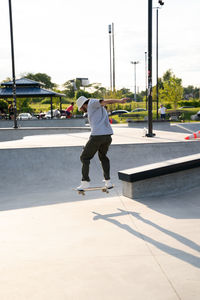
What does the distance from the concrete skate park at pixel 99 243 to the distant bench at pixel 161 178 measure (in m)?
0.03

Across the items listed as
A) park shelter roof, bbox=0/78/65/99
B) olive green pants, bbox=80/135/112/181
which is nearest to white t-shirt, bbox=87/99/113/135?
olive green pants, bbox=80/135/112/181

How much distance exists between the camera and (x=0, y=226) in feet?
13.9

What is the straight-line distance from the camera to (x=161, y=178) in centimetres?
564

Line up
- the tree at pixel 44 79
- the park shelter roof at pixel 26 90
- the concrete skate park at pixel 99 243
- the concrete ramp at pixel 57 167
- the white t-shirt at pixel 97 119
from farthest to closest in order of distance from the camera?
the tree at pixel 44 79 < the park shelter roof at pixel 26 90 < the concrete ramp at pixel 57 167 < the white t-shirt at pixel 97 119 < the concrete skate park at pixel 99 243

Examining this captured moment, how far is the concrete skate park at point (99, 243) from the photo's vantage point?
101 inches

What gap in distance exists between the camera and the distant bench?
5355 millimetres

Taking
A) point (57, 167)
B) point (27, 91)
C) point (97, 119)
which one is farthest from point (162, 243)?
point (27, 91)

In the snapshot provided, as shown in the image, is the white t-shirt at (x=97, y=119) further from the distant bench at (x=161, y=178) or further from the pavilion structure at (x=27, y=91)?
the pavilion structure at (x=27, y=91)

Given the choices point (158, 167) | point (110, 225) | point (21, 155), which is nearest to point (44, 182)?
point (21, 155)

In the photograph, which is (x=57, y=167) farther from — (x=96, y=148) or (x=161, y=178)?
(x=161, y=178)

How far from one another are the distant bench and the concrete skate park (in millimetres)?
33

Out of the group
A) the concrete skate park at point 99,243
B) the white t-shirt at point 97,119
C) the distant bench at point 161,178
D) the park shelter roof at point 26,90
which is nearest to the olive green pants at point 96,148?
the white t-shirt at point 97,119

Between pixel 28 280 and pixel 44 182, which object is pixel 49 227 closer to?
pixel 28 280

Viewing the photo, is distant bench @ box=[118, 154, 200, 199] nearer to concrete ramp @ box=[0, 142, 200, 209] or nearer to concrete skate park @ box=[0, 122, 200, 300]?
concrete skate park @ box=[0, 122, 200, 300]
